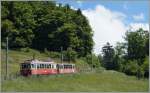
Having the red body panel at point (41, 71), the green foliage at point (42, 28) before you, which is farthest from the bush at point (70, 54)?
the red body panel at point (41, 71)

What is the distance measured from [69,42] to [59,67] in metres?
18.6

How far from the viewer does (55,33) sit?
63.4 meters

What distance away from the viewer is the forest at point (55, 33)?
61.1 m

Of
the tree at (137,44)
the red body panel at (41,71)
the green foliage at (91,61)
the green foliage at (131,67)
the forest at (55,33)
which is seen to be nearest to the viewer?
the red body panel at (41,71)

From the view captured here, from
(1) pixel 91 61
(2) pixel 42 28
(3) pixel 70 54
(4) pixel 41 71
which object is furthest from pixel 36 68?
(1) pixel 91 61

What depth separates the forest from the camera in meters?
61.1

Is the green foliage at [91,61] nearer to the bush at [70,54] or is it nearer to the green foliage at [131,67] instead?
the bush at [70,54]

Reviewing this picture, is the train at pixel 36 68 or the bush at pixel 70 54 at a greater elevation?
the bush at pixel 70 54

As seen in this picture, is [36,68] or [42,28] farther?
[42,28]

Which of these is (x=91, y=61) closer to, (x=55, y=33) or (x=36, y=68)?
(x=55, y=33)

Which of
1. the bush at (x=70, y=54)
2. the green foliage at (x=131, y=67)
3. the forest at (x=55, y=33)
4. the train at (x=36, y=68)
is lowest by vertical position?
the green foliage at (x=131, y=67)

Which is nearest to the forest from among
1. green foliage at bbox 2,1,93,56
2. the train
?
green foliage at bbox 2,1,93,56

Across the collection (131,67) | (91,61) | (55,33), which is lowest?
(131,67)

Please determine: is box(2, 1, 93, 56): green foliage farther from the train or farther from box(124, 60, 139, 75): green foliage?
the train
